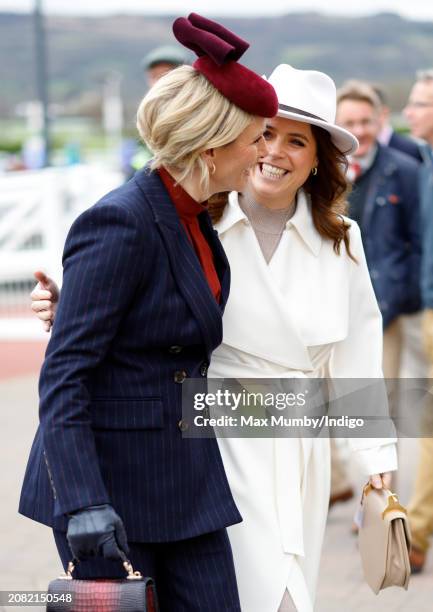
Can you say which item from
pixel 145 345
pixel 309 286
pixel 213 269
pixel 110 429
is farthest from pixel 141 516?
pixel 309 286

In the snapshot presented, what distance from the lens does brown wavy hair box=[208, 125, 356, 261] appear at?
303cm

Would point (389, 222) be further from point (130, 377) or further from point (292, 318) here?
point (130, 377)

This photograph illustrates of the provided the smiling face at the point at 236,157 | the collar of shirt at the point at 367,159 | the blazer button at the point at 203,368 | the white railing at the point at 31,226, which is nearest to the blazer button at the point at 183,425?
the blazer button at the point at 203,368

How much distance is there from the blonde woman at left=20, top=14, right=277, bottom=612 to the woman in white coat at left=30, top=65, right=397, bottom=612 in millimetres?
283

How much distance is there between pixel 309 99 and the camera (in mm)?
2992

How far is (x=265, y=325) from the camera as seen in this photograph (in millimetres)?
2840

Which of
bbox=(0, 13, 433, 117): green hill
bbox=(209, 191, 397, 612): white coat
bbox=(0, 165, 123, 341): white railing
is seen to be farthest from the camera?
bbox=(0, 13, 433, 117): green hill

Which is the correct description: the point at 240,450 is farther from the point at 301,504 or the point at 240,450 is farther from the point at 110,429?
the point at 110,429

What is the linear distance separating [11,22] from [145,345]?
16371 centimetres

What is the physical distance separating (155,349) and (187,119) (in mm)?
481

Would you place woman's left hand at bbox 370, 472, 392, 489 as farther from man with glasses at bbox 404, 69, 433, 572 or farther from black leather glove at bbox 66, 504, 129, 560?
man with glasses at bbox 404, 69, 433, 572

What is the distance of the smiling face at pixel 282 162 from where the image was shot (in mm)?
3006

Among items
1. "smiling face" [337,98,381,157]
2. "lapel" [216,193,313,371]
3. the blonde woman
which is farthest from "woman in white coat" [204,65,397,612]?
"smiling face" [337,98,381,157]

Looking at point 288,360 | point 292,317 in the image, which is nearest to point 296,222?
point 292,317
